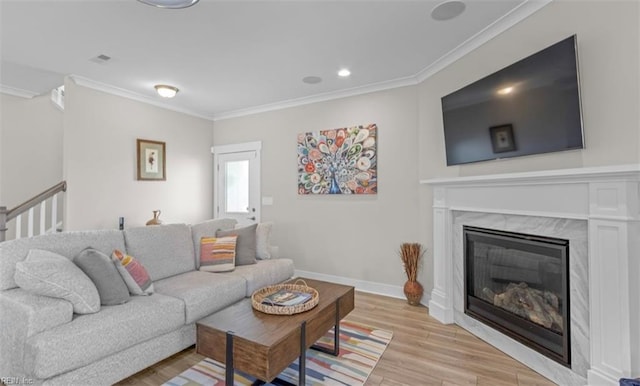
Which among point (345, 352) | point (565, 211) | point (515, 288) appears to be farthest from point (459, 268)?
point (345, 352)

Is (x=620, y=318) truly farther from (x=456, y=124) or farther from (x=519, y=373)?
(x=456, y=124)

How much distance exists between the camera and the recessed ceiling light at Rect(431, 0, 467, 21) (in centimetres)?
218

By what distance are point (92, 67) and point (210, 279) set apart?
2620mm

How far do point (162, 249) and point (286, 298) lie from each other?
144cm

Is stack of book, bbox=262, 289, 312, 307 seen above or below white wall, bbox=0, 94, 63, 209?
below

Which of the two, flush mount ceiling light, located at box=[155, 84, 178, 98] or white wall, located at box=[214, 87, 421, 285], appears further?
flush mount ceiling light, located at box=[155, 84, 178, 98]

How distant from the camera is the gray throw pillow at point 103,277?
204 centimetres

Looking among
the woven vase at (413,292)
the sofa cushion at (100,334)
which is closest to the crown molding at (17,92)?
the sofa cushion at (100,334)

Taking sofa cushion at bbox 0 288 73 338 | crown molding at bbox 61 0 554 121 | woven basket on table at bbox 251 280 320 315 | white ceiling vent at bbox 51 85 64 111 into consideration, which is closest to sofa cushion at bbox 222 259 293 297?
woven basket on table at bbox 251 280 320 315

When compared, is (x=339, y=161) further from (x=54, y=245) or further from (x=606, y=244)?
(x=54, y=245)

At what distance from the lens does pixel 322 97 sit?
164 inches

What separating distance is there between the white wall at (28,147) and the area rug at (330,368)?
3981 millimetres

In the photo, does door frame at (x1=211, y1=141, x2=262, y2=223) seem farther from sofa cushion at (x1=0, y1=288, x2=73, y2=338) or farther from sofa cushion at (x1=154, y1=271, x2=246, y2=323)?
sofa cushion at (x1=0, y1=288, x2=73, y2=338)

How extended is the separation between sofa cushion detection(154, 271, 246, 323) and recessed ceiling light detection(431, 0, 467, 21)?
2.70 metres
